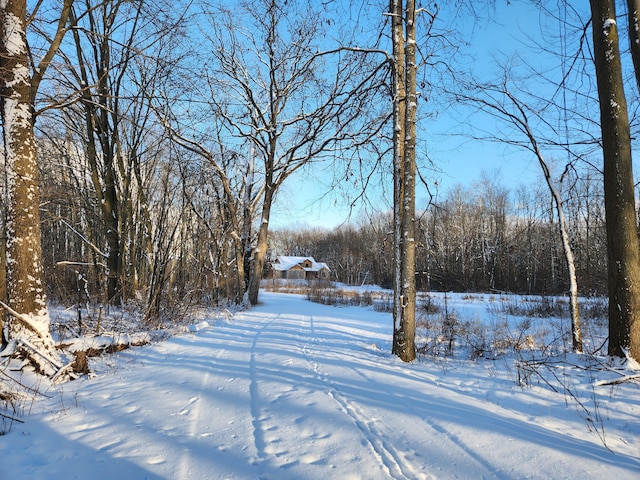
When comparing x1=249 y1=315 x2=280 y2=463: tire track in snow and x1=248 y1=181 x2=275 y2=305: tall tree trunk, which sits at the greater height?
x1=248 y1=181 x2=275 y2=305: tall tree trunk

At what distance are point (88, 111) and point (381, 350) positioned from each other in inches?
490

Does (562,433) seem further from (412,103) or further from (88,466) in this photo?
(412,103)

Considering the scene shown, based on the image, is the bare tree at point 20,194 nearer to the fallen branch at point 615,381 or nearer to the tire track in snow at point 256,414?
the tire track in snow at point 256,414

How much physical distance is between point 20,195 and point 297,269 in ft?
221

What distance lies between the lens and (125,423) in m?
3.19

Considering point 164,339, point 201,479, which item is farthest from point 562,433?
point 164,339

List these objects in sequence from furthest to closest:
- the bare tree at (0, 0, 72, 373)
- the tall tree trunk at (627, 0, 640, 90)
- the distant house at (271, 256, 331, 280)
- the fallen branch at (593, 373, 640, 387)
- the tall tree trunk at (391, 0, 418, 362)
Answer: the distant house at (271, 256, 331, 280)
the tall tree trunk at (391, 0, 418, 362)
the tall tree trunk at (627, 0, 640, 90)
the bare tree at (0, 0, 72, 373)
the fallen branch at (593, 373, 640, 387)

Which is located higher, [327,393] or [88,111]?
[88,111]

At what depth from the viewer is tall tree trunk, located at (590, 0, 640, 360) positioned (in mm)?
4746

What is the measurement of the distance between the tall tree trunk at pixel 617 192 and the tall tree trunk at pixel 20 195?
7.68 m

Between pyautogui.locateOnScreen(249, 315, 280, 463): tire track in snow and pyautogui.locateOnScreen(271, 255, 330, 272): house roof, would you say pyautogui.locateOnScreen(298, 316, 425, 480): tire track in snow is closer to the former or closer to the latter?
pyautogui.locateOnScreen(249, 315, 280, 463): tire track in snow

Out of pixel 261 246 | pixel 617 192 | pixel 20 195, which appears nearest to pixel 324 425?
pixel 20 195

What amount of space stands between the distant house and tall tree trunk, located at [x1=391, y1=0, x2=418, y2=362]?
211 ft

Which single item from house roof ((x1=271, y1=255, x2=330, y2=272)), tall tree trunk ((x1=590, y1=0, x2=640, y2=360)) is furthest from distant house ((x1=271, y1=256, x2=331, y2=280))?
tall tree trunk ((x1=590, y1=0, x2=640, y2=360))
